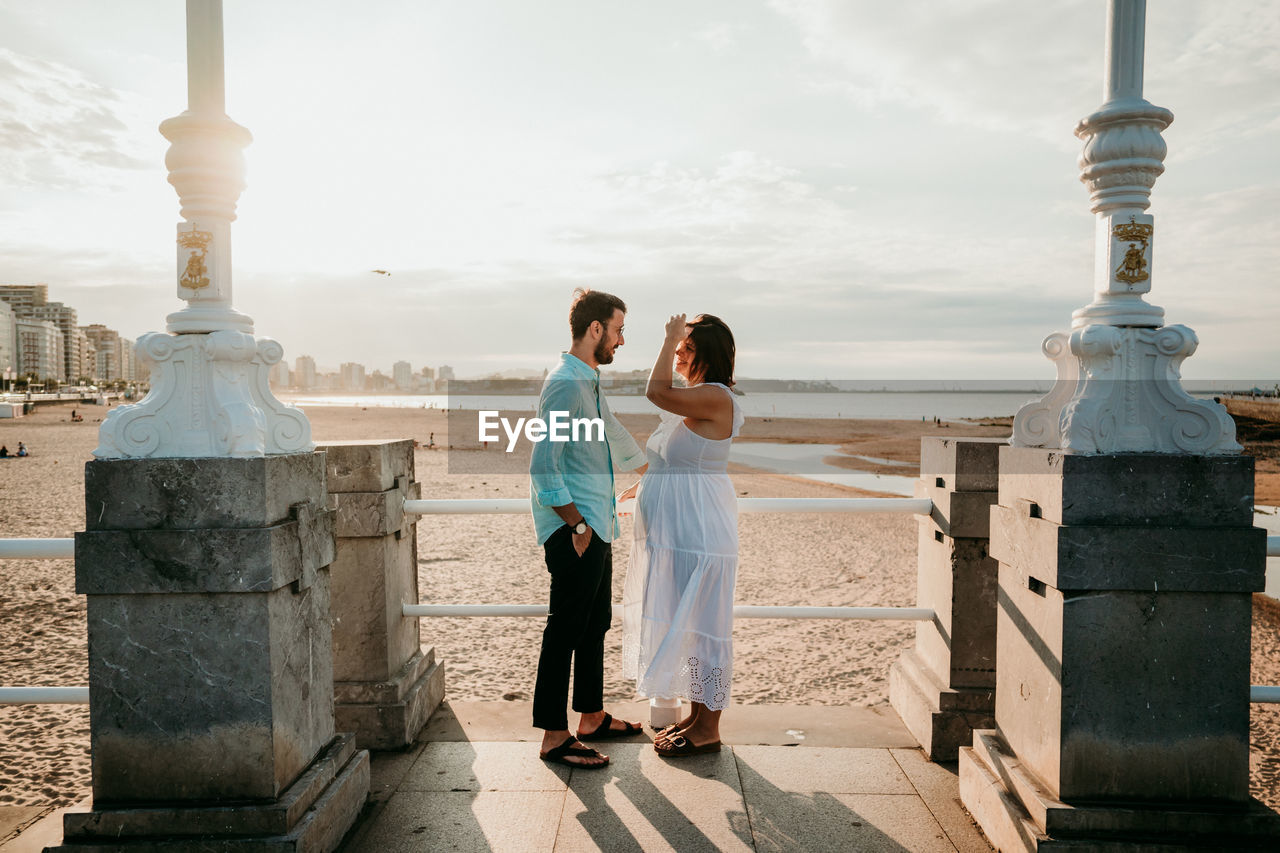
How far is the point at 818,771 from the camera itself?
11.2 feet

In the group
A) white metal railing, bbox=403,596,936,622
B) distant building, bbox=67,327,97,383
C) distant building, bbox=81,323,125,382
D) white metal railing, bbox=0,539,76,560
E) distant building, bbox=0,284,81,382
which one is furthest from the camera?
distant building, bbox=81,323,125,382

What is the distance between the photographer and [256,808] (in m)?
2.57

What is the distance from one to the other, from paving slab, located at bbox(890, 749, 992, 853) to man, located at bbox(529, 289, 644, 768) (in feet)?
4.39

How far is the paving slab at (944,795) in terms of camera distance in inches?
114

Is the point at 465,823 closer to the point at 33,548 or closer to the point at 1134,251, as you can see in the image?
the point at 33,548

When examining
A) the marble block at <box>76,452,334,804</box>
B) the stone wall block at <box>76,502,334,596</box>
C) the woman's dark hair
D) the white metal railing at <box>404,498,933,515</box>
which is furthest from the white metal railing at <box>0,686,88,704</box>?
the woman's dark hair

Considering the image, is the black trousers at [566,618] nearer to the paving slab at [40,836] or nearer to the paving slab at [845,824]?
the paving slab at [845,824]

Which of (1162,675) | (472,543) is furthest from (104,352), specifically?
(1162,675)

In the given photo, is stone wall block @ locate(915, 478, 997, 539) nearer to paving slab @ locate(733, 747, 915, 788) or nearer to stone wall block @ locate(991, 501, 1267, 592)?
stone wall block @ locate(991, 501, 1267, 592)

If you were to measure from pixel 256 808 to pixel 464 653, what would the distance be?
541 centimetres

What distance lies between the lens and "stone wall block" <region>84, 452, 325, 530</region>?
255cm

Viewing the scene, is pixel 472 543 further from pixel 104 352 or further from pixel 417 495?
pixel 104 352

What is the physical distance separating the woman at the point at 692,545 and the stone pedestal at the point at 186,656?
1.53m

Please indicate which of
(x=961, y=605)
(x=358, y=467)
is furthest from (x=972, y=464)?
(x=358, y=467)
